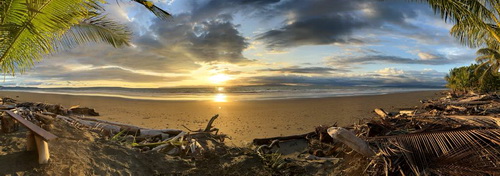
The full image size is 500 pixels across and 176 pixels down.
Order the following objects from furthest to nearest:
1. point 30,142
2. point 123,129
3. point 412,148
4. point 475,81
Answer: point 475,81 → point 123,129 → point 30,142 → point 412,148

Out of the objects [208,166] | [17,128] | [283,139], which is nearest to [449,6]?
[283,139]

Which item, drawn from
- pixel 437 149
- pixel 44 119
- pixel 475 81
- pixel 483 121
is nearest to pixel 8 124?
pixel 44 119

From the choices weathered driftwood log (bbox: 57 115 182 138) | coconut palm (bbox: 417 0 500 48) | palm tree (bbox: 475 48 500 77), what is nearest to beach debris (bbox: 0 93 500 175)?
weathered driftwood log (bbox: 57 115 182 138)

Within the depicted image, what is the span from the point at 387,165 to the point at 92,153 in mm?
3531

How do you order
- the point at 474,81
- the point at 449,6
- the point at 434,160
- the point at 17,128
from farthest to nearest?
the point at 474,81
the point at 449,6
the point at 17,128
the point at 434,160

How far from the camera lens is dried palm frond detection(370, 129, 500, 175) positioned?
258 cm

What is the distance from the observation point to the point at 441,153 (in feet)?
9.29

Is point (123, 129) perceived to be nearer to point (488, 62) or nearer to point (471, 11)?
point (471, 11)

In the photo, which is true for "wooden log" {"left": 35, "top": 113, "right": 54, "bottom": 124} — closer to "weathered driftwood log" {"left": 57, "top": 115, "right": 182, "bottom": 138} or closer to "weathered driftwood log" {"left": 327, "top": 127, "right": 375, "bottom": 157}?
"weathered driftwood log" {"left": 57, "top": 115, "right": 182, "bottom": 138}

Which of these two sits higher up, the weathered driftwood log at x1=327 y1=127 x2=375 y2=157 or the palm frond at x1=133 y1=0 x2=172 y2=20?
the palm frond at x1=133 y1=0 x2=172 y2=20

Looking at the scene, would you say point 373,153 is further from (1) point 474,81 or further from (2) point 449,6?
(1) point 474,81

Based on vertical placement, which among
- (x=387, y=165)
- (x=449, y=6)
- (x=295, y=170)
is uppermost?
(x=449, y=6)

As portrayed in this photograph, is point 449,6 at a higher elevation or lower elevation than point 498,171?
higher

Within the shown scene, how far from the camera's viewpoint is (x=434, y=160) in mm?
2777
